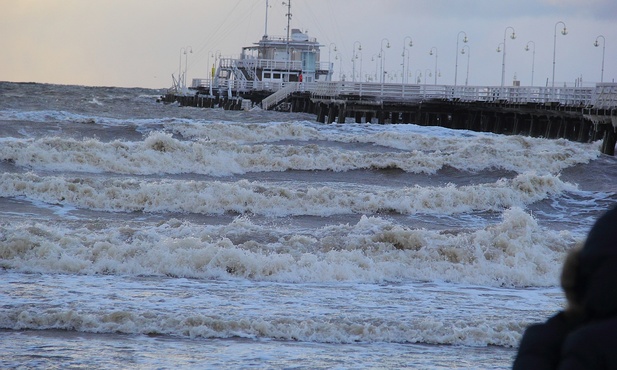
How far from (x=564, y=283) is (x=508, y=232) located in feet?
40.3

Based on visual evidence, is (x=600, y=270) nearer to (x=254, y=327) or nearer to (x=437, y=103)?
(x=254, y=327)

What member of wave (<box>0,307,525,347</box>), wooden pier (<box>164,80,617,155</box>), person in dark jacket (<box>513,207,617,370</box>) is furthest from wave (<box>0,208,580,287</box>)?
wooden pier (<box>164,80,617,155</box>)

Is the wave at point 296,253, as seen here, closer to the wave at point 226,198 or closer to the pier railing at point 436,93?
the wave at point 226,198

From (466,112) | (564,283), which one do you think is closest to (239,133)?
(466,112)

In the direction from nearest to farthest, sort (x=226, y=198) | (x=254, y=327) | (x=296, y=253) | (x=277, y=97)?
(x=254, y=327)
(x=296, y=253)
(x=226, y=198)
(x=277, y=97)

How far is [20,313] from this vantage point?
7.86 metres

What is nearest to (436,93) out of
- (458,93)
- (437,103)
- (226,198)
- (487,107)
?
(458,93)

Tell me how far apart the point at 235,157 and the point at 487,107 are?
20245 millimetres

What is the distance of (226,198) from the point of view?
64.1 ft

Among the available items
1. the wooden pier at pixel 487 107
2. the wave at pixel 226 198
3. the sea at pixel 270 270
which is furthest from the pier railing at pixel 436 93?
the wave at pixel 226 198

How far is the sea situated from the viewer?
732cm

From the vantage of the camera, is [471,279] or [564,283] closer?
[564,283]

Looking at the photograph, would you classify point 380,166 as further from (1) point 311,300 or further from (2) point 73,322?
(2) point 73,322

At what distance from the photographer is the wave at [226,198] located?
63.2 feet
